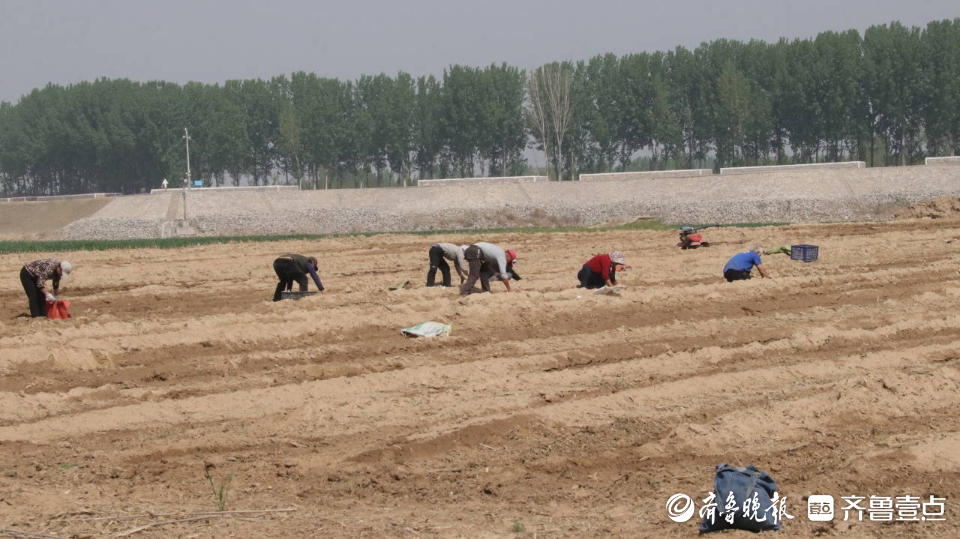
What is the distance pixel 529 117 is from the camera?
248 ft

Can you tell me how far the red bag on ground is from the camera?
1642 centimetres

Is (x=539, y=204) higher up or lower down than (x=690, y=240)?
higher up

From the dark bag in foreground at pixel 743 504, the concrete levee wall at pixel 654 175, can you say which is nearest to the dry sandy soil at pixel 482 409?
the dark bag in foreground at pixel 743 504

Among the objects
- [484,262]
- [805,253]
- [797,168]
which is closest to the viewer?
[484,262]

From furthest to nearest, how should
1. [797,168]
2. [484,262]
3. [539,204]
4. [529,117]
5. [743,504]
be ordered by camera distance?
[529,117], [539,204], [797,168], [484,262], [743,504]

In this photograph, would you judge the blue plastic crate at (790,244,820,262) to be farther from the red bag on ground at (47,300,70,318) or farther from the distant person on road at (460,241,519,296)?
the red bag on ground at (47,300,70,318)

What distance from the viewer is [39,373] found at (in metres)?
11.9

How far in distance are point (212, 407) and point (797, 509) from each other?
19.0 feet

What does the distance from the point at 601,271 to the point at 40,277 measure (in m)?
8.92

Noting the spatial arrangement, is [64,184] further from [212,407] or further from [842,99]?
[212,407]

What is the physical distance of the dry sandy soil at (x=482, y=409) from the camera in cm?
710

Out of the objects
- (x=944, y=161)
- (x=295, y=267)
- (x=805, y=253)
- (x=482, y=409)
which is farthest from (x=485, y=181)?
(x=482, y=409)

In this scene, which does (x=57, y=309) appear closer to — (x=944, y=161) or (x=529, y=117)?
(x=944, y=161)

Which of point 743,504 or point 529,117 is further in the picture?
point 529,117
